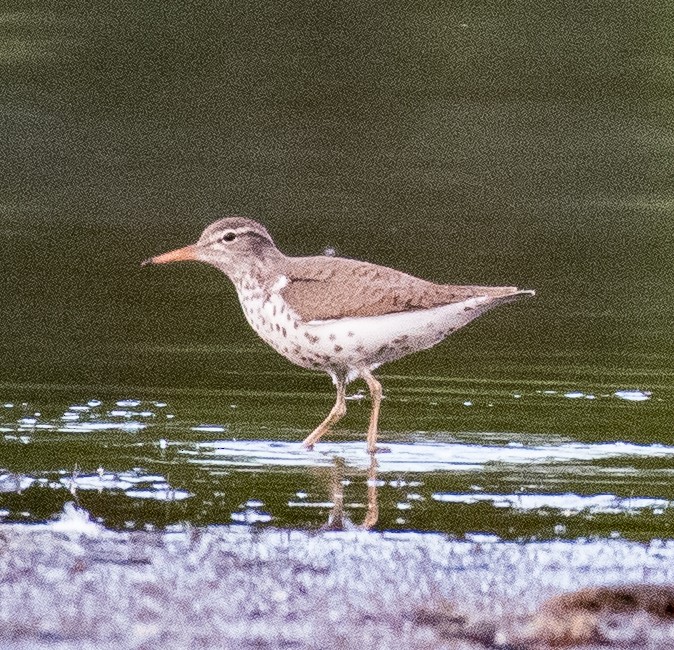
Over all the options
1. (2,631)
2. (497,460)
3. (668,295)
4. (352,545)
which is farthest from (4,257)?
(2,631)

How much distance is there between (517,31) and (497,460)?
9.78m

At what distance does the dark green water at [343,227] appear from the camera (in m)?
6.79

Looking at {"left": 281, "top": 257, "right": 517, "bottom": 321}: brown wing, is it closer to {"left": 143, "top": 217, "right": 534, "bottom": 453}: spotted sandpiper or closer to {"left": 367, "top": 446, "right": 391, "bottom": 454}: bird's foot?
{"left": 143, "top": 217, "right": 534, "bottom": 453}: spotted sandpiper

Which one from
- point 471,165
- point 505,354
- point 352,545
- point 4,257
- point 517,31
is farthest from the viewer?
point 517,31

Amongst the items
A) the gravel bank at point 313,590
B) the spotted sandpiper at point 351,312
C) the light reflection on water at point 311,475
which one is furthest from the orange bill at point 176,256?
the gravel bank at point 313,590

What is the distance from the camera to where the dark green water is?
679cm

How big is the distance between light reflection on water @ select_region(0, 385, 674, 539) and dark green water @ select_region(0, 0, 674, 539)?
0.08ft

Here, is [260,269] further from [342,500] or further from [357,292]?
[342,500]

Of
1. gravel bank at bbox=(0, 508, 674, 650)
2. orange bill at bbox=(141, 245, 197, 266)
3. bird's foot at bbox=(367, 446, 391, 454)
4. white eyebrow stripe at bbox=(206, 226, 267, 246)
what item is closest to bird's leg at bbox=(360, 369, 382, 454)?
bird's foot at bbox=(367, 446, 391, 454)

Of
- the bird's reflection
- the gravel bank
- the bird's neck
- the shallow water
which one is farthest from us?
the bird's neck

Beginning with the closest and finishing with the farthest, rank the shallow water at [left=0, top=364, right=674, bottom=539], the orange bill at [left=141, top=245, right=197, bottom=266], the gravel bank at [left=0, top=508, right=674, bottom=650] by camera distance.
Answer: the gravel bank at [left=0, top=508, right=674, bottom=650] → the shallow water at [left=0, top=364, right=674, bottom=539] → the orange bill at [left=141, top=245, right=197, bottom=266]

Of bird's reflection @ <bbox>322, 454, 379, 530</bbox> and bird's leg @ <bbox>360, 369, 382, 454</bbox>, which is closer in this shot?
bird's reflection @ <bbox>322, 454, 379, 530</bbox>

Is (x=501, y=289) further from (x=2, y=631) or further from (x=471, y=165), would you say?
(x=471, y=165)

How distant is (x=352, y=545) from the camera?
540 centimetres
